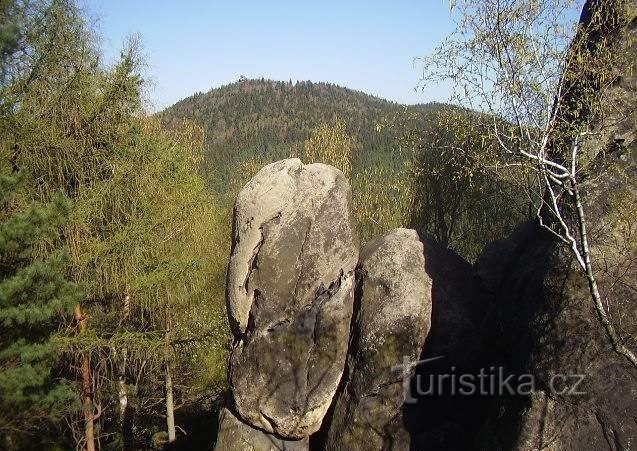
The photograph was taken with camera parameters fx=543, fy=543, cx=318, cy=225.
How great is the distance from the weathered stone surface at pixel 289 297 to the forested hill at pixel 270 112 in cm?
6891

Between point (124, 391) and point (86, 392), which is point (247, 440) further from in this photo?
point (124, 391)

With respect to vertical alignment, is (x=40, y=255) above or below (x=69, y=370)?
above

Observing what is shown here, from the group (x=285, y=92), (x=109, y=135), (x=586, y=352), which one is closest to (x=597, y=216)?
(x=586, y=352)

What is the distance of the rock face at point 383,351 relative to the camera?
9508mm

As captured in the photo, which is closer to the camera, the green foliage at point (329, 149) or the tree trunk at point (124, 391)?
the tree trunk at point (124, 391)

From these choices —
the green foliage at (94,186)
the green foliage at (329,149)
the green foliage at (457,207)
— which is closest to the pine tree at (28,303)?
the green foliage at (94,186)

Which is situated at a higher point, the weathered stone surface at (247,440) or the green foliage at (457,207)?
the green foliage at (457,207)

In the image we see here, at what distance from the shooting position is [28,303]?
27.3 feet

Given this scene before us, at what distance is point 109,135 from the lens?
9.88m

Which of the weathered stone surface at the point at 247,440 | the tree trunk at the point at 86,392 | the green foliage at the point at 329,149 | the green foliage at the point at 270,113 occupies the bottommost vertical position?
the weathered stone surface at the point at 247,440

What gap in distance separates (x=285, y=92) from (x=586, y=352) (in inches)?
5792

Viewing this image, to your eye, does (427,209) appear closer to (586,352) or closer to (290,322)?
(290,322)

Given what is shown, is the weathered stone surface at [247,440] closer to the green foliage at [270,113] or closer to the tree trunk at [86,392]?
the tree trunk at [86,392]

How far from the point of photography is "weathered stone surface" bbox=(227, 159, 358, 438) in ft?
32.5
